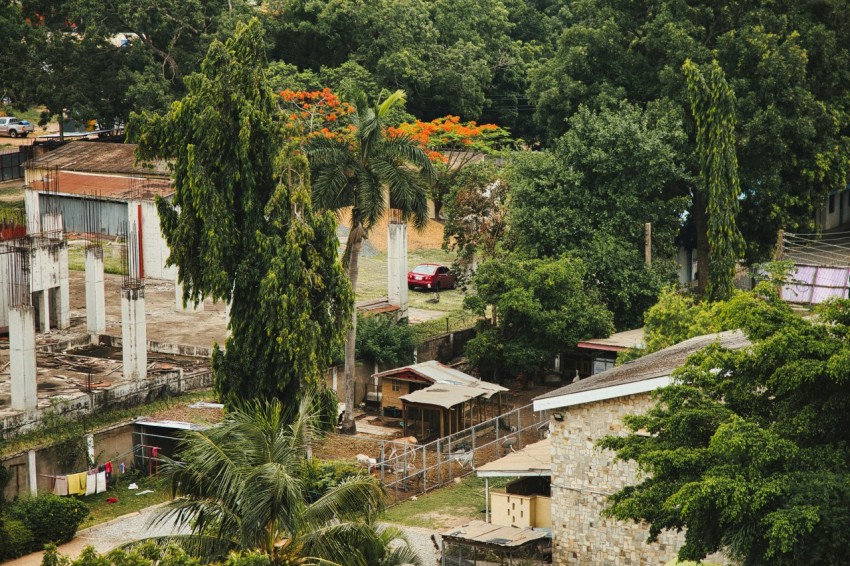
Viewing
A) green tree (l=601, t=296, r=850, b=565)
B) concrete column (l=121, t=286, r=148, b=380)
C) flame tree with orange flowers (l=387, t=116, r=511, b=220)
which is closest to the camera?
green tree (l=601, t=296, r=850, b=565)

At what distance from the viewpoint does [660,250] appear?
43.0 m

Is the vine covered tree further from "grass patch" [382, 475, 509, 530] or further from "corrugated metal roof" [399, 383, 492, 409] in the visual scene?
"grass patch" [382, 475, 509, 530]

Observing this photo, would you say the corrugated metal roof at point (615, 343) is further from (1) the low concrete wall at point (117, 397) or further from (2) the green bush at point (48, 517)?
(2) the green bush at point (48, 517)

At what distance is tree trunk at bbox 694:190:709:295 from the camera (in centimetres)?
4556

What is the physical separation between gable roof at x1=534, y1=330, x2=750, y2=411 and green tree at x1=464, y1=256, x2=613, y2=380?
33.3ft

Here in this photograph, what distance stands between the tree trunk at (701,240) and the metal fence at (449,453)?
11717 millimetres

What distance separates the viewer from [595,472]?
1014 inches

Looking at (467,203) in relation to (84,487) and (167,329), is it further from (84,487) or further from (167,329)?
(84,487)

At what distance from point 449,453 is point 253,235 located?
7.41m

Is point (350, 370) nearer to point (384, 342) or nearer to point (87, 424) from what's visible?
point (384, 342)

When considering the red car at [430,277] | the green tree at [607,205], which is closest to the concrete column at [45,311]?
the red car at [430,277]

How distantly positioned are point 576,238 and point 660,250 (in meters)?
3.15

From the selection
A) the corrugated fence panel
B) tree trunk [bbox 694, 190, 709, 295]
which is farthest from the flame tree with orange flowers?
the corrugated fence panel

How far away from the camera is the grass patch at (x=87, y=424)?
1196 inches
